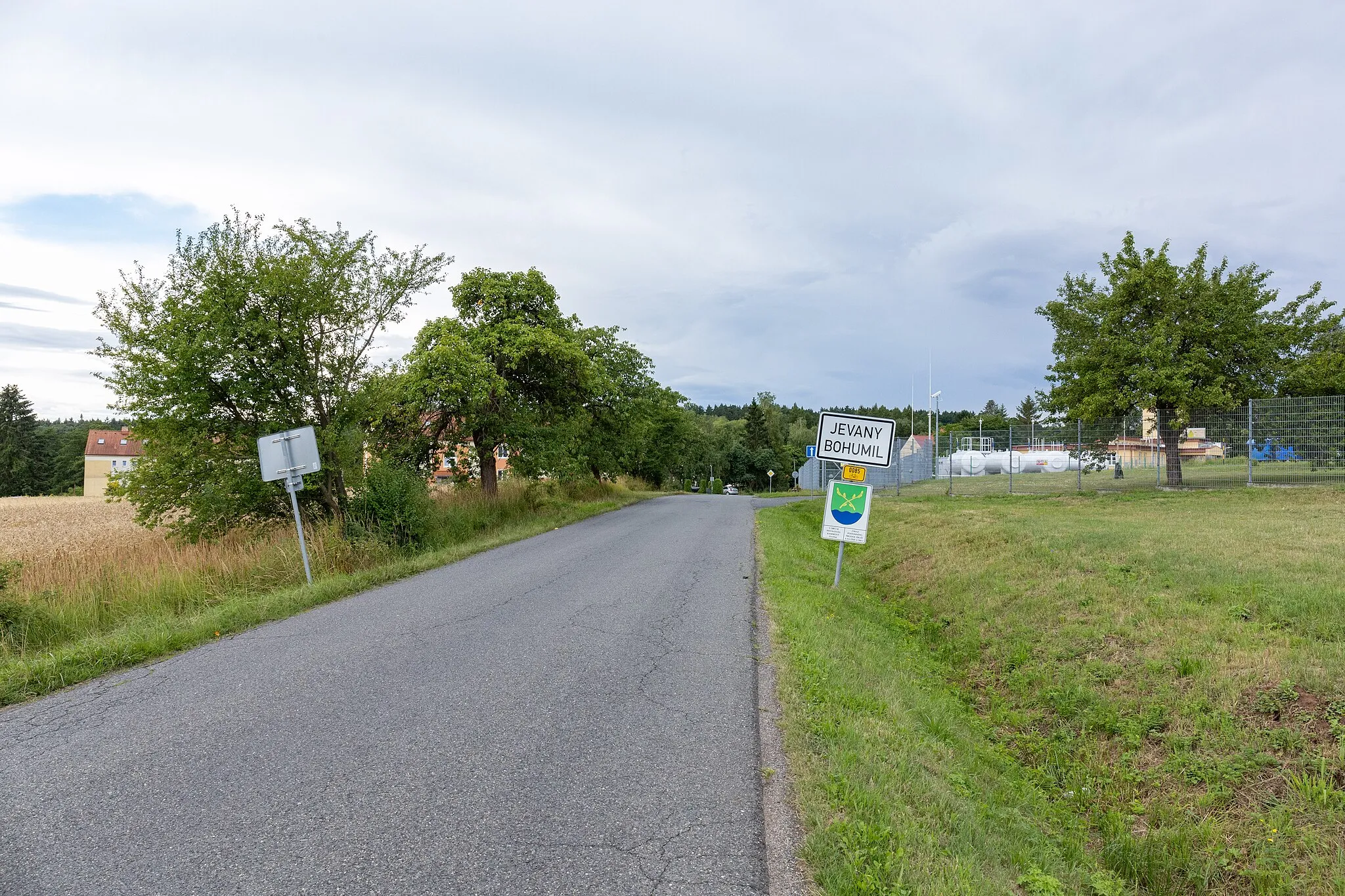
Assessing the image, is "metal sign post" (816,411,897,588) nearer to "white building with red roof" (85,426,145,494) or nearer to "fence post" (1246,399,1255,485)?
"fence post" (1246,399,1255,485)

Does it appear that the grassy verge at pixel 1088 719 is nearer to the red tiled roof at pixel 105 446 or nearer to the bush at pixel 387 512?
the bush at pixel 387 512

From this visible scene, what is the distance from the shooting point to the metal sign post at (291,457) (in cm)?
1023

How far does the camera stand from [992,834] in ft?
12.5

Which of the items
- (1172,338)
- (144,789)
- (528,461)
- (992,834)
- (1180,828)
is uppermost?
(1172,338)

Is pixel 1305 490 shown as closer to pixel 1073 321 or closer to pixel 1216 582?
pixel 1073 321

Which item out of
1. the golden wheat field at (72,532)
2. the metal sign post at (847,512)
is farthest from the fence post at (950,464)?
the golden wheat field at (72,532)

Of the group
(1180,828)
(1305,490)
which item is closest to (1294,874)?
(1180,828)

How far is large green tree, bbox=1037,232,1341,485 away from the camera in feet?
62.8

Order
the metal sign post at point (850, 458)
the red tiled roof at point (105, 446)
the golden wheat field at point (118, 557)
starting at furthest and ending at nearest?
the red tiled roof at point (105, 446)
the metal sign post at point (850, 458)
the golden wheat field at point (118, 557)

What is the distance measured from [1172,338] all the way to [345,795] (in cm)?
2316

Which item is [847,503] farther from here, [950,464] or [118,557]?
[950,464]

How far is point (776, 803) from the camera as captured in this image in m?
3.53

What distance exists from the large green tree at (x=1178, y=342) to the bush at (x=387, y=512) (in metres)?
18.6

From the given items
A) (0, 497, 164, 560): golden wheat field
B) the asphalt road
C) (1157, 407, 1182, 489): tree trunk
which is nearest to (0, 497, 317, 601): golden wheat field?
(0, 497, 164, 560): golden wheat field
